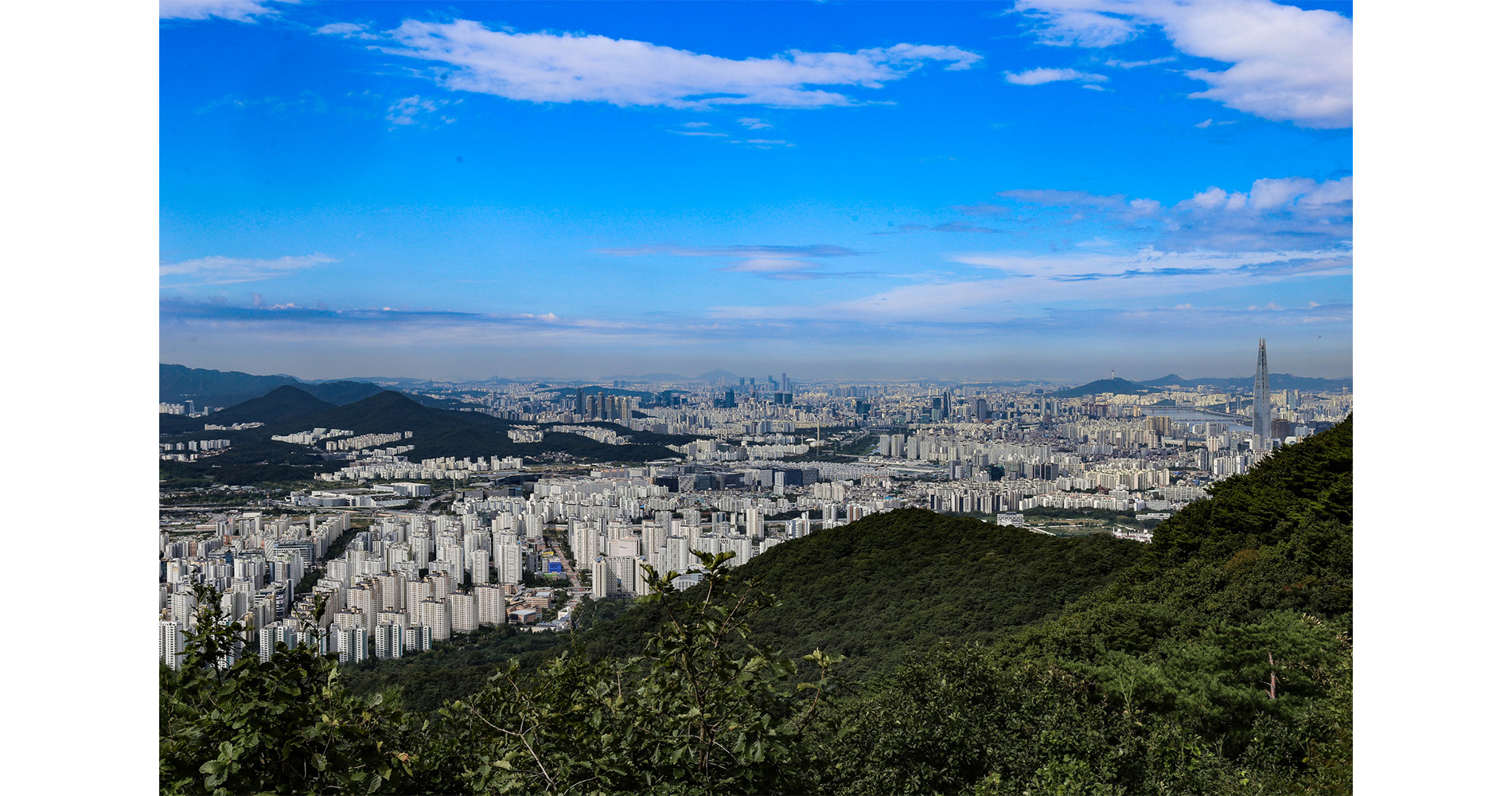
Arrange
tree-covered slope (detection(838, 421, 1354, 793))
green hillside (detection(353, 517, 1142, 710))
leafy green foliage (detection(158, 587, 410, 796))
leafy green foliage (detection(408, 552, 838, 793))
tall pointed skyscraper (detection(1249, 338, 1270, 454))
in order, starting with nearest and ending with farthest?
leafy green foliage (detection(158, 587, 410, 796)) → leafy green foliage (detection(408, 552, 838, 793)) → tree-covered slope (detection(838, 421, 1354, 793)) → green hillside (detection(353, 517, 1142, 710)) → tall pointed skyscraper (detection(1249, 338, 1270, 454))

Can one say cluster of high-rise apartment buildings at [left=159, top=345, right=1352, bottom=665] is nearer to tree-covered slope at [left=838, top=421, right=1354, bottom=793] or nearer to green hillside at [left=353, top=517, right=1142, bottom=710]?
green hillside at [left=353, top=517, right=1142, bottom=710]

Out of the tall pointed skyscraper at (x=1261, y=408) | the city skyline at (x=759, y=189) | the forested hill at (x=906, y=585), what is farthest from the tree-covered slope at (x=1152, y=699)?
the city skyline at (x=759, y=189)

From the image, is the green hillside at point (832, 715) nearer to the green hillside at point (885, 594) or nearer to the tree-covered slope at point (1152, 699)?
the tree-covered slope at point (1152, 699)

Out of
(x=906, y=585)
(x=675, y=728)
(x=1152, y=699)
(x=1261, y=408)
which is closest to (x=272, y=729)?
(x=675, y=728)

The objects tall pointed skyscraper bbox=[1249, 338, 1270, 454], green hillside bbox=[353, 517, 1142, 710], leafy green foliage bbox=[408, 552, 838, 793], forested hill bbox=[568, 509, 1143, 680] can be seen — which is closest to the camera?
leafy green foliage bbox=[408, 552, 838, 793]

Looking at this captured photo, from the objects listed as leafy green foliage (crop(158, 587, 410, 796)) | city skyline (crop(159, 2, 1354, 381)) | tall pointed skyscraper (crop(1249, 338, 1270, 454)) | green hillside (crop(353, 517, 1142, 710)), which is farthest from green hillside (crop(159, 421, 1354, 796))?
city skyline (crop(159, 2, 1354, 381))

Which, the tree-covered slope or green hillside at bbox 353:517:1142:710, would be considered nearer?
the tree-covered slope
